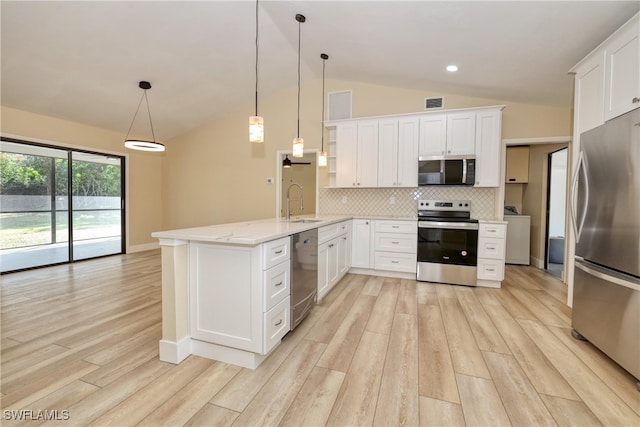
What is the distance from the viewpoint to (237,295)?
6.43 feet

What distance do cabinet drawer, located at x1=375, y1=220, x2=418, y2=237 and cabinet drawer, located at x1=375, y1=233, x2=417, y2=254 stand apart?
0.19 feet

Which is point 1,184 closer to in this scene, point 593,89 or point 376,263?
point 376,263

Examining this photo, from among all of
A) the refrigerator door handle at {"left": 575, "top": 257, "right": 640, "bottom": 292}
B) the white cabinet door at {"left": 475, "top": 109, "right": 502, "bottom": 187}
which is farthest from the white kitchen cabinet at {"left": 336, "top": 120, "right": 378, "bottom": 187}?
the refrigerator door handle at {"left": 575, "top": 257, "right": 640, "bottom": 292}

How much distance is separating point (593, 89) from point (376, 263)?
298 centimetres

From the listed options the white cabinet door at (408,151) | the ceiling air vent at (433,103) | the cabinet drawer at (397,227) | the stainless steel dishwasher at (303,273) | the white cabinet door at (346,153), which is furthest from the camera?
the white cabinet door at (346,153)

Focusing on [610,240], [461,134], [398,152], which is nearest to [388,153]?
[398,152]

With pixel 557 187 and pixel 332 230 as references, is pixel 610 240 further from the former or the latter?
pixel 557 187

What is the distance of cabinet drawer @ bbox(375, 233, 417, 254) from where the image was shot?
4.06 m

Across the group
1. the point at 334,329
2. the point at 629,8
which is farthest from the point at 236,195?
the point at 629,8

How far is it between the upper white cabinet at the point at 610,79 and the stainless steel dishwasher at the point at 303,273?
Result: 2595 millimetres

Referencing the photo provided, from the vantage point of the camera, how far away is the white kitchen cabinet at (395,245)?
4059mm

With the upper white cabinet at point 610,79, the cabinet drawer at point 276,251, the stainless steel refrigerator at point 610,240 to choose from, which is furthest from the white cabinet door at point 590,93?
the cabinet drawer at point 276,251

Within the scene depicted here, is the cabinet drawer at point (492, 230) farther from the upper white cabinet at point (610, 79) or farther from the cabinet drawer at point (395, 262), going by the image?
the upper white cabinet at point (610, 79)

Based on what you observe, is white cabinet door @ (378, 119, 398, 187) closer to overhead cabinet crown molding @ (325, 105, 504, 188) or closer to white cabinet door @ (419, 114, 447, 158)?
overhead cabinet crown molding @ (325, 105, 504, 188)
